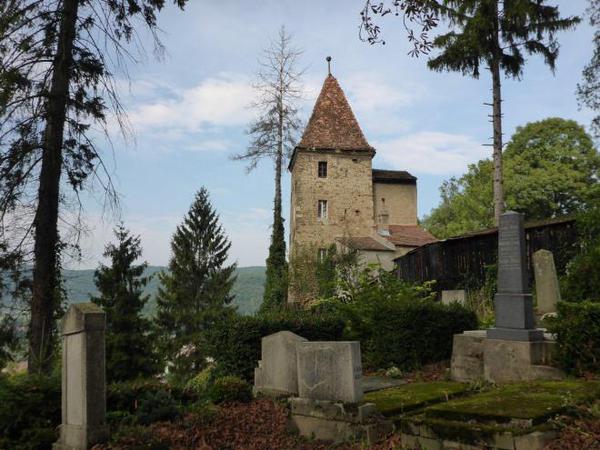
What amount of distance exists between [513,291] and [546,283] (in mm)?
3466

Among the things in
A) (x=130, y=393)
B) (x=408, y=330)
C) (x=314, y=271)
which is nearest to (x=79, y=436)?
(x=130, y=393)

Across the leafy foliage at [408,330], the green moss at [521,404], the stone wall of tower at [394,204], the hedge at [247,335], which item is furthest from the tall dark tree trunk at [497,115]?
the stone wall of tower at [394,204]

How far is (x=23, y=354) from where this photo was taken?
1080cm

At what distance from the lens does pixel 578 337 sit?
7676 millimetres

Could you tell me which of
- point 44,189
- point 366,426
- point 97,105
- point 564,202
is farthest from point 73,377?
point 564,202

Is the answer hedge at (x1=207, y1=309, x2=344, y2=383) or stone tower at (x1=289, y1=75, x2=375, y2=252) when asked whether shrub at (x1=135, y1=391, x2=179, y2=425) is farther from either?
stone tower at (x1=289, y1=75, x2=375, y2=252)

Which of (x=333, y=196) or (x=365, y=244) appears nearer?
(x=365, y=244)

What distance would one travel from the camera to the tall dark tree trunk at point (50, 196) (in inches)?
407

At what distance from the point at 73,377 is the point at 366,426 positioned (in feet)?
13.3

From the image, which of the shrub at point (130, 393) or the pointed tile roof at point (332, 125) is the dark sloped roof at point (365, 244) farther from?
the shrub at point (130, 393)

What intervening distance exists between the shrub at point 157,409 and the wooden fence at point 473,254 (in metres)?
13.0

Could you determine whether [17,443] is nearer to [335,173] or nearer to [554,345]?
[554,345]

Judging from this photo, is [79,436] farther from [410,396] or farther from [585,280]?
[585,280]

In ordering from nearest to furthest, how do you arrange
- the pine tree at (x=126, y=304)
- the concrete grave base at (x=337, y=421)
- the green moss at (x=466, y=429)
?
the green moss at (x=466, y=429) → the concrete grave base at (x=337, y=421) → the pine tree at (x=126, y=304)
